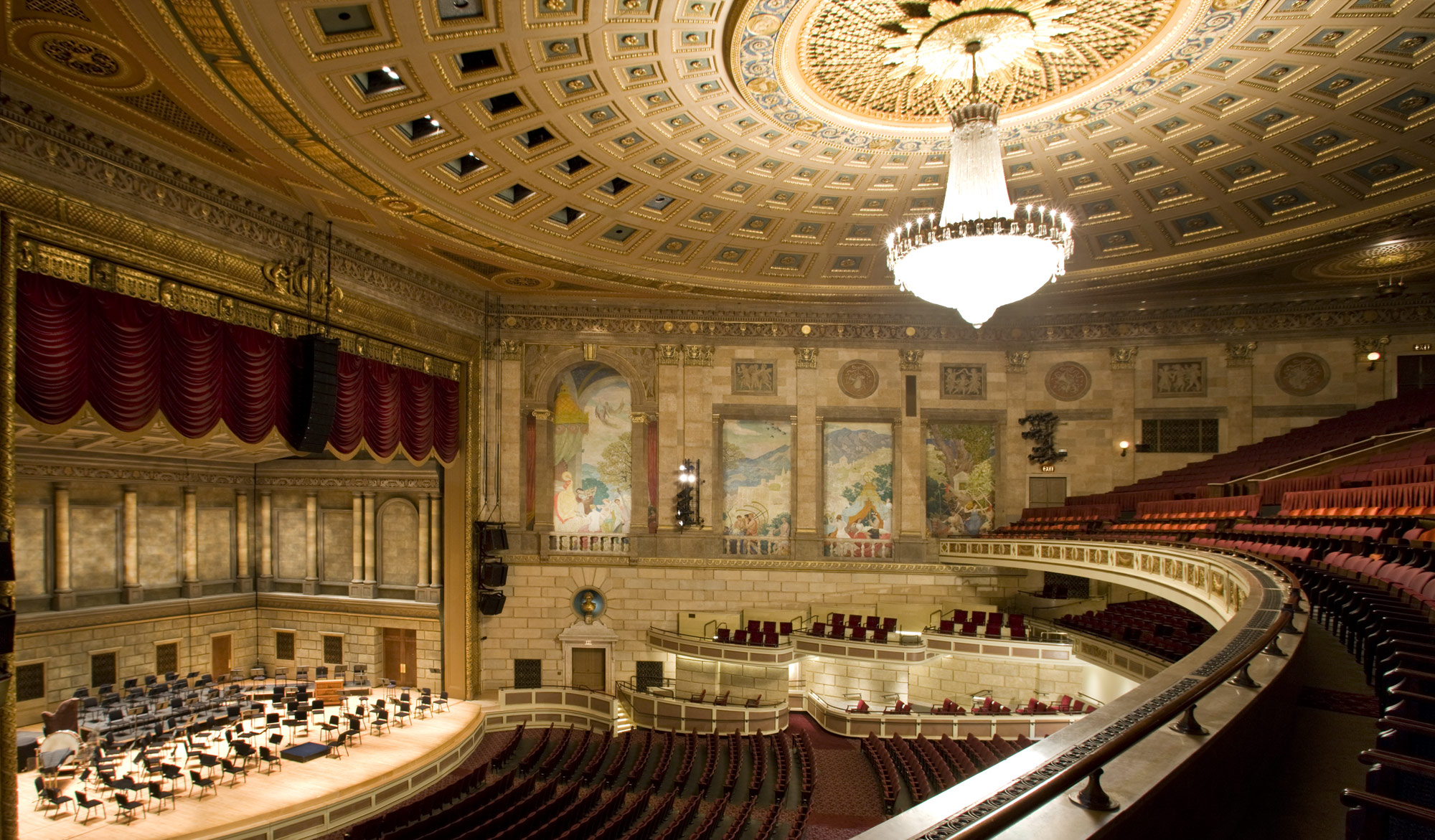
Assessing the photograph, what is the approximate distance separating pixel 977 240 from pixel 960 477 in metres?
12.7

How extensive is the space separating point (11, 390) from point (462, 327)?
35.1 ft

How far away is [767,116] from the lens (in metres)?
12.9

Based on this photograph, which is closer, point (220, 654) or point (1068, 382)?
point (1068, 382)

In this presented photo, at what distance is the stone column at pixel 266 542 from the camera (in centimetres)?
2323

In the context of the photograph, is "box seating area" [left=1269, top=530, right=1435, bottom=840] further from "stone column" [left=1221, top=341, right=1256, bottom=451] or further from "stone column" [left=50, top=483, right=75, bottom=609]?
"stone column" [left=50, top=483, right=75, bottom=609]

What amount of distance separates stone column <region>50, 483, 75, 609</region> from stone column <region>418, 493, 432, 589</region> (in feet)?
25.2

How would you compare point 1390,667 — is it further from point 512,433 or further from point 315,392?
point 512,433

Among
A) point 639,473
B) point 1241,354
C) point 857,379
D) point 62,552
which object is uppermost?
point 1241,354

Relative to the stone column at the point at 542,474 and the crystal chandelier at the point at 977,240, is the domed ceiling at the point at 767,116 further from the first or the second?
the stone column at the point at 542,474

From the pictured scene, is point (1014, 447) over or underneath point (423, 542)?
over

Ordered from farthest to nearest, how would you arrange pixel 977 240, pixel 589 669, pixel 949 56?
pixel 589 669 → pixel 949 56 → pixel 977 240

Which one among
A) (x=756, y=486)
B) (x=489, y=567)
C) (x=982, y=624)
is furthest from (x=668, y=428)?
(x=982, y=624)

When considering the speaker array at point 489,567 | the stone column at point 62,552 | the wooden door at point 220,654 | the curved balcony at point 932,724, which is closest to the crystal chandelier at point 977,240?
the curved balcony at point 932,724

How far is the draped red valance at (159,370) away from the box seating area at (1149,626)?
15955 millimetres
